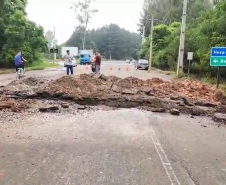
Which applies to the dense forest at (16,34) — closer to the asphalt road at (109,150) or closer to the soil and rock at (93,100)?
the soil and rock at (93,100)

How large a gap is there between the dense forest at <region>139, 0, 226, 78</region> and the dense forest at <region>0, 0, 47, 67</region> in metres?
16.0

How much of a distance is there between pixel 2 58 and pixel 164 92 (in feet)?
95.0

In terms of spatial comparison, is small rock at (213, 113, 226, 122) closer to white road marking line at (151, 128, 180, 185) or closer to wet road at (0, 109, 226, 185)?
wet road at (0, 109, 226, 185)

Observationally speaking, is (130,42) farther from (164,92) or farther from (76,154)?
(76,154)

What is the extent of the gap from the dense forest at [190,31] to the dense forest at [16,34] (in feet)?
52.5

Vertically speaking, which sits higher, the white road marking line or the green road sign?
the green road sign

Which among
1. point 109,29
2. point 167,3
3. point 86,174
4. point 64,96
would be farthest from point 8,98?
point 109,29

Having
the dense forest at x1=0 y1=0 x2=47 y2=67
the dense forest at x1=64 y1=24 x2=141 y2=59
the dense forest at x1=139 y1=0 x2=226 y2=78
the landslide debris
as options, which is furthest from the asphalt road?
the dense forest at x1=64 y1=24 x2=141 y2=59

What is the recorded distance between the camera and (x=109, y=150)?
6.64 m

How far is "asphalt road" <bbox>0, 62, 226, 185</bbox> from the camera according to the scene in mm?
5164

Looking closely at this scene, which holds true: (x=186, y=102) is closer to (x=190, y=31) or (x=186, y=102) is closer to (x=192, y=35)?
(x=192, y=35)

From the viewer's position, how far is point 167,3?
7306 centimetres

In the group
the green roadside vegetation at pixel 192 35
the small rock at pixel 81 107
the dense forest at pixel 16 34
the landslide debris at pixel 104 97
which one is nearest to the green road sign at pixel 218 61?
the green roadside vegetation at pixel 192 35

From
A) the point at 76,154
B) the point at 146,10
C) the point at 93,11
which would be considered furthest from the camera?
the point at 93,11
